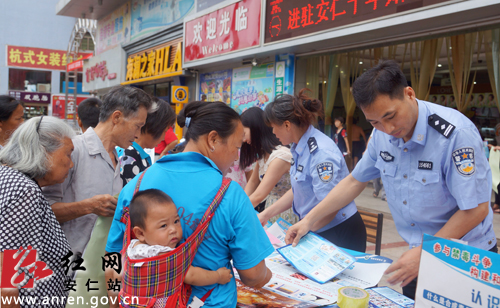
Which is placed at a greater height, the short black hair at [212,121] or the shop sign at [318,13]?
the shop sign at [318,13]

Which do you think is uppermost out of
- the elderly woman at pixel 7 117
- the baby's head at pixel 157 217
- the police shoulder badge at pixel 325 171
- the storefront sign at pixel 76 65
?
the storefront sign at pixel 76 65

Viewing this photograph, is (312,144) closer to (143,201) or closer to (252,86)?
(143,201)

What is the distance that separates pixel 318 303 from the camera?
1.51m

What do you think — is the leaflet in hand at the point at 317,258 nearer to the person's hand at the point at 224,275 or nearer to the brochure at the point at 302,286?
the brochure at the point at 302,286

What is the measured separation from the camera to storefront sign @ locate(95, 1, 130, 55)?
1187 centimetres

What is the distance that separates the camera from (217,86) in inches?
320

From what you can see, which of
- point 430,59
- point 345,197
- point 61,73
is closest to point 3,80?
point 61,73

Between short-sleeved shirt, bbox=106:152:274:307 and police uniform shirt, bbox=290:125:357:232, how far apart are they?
0.98 meters

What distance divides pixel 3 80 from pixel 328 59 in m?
20.7

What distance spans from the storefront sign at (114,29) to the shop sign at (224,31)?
4.61m

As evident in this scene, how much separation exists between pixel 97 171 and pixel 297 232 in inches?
43.5

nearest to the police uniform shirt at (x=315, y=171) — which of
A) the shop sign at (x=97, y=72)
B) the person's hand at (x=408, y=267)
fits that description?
the person's hand at (x=408, y=267)

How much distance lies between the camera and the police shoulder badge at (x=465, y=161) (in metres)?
1.46

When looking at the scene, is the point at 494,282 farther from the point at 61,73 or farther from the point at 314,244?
the point at 61,73
